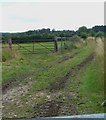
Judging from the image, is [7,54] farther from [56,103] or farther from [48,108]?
[48,108]

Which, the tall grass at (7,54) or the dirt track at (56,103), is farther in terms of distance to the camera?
the tall grass at (7,54)

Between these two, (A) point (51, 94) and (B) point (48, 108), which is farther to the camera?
(A) point (51, 94)

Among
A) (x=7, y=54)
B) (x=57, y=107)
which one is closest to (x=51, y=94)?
(x=57, y=107)

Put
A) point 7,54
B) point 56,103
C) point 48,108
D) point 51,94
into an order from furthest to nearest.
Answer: point 7,54 < point 51,94 < point 56,103 < point 48,108

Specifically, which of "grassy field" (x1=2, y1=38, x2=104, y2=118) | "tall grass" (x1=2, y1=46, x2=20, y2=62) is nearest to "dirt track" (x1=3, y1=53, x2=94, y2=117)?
"grassy field" (x1=2, y1=38, x2=104, y2=118)

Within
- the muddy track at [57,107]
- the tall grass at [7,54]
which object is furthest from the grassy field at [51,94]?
the tall grass at [7,54]

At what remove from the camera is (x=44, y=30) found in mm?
41906

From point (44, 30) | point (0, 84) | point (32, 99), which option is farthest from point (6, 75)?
point (44, 30)

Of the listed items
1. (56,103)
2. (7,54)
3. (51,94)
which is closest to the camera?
(56,103)

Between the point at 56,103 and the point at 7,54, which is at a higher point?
the point at 7,54

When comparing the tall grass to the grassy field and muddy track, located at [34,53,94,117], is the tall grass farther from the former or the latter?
muddy track, located at [34,53,94,117]

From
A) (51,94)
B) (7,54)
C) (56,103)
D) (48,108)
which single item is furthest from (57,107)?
(7,54)

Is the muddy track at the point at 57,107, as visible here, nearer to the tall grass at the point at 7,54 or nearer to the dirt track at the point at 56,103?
the dirt track at the point at 56,103

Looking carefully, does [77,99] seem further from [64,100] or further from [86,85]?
[86,85]
